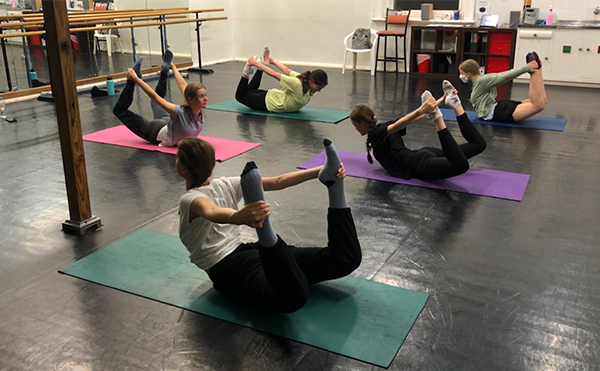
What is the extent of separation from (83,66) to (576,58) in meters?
7.17

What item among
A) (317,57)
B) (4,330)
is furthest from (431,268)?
(317,57)

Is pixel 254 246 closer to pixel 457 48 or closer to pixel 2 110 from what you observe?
pixel 2 110

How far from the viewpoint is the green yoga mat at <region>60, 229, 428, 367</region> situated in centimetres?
225

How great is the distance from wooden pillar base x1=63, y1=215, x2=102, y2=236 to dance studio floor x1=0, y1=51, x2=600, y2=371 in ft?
0.17

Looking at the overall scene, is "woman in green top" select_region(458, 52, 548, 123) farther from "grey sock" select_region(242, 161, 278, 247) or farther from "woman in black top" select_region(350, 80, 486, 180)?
"grey sock" select_region(242, 161, 278, 247)

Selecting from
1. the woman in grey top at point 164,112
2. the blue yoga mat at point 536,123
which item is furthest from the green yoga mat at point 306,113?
the woman in grey top at point 164,112

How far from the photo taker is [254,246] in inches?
100

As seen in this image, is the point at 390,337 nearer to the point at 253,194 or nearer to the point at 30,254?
the point at 253,194

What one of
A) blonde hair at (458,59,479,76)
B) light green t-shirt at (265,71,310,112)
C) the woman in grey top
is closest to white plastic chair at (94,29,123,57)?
light green t-shirt at (265,71,310,112)

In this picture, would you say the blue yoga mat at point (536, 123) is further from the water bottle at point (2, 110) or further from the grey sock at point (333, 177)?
the water bottle at point (2, 110)

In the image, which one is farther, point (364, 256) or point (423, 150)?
point (423, 150)

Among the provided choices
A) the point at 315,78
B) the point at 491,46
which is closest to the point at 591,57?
the point at 491,46

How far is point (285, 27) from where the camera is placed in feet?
34.6

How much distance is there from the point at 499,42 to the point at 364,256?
6.85 m
